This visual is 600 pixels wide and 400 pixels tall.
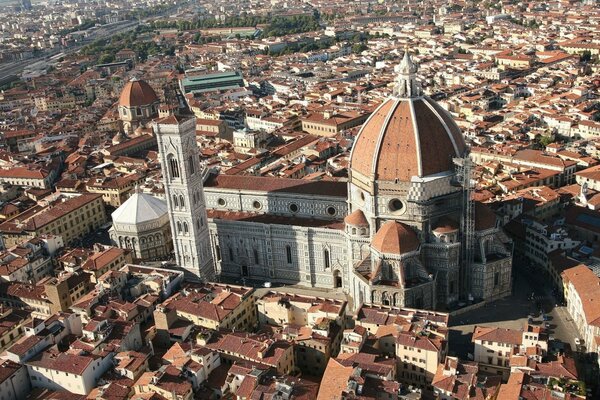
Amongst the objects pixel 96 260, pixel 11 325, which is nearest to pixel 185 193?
pixel 96 260

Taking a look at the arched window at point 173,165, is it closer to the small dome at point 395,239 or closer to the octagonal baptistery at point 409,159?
the octagonal baptistery at point 409,159

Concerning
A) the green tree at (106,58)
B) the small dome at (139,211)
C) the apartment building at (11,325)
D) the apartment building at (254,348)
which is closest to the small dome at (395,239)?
the apartment building at (254,348)

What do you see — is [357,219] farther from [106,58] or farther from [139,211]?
[106,58]

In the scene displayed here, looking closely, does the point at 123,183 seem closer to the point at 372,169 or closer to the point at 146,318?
the point at 146,318

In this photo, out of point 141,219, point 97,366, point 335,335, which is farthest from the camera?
point 141,219

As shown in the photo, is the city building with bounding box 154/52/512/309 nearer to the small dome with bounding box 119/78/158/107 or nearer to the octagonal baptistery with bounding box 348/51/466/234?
the octagonal baptistery with bounding box 348/51/466/234

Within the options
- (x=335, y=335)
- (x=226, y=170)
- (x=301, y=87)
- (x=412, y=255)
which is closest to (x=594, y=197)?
(x=412, y=255)
